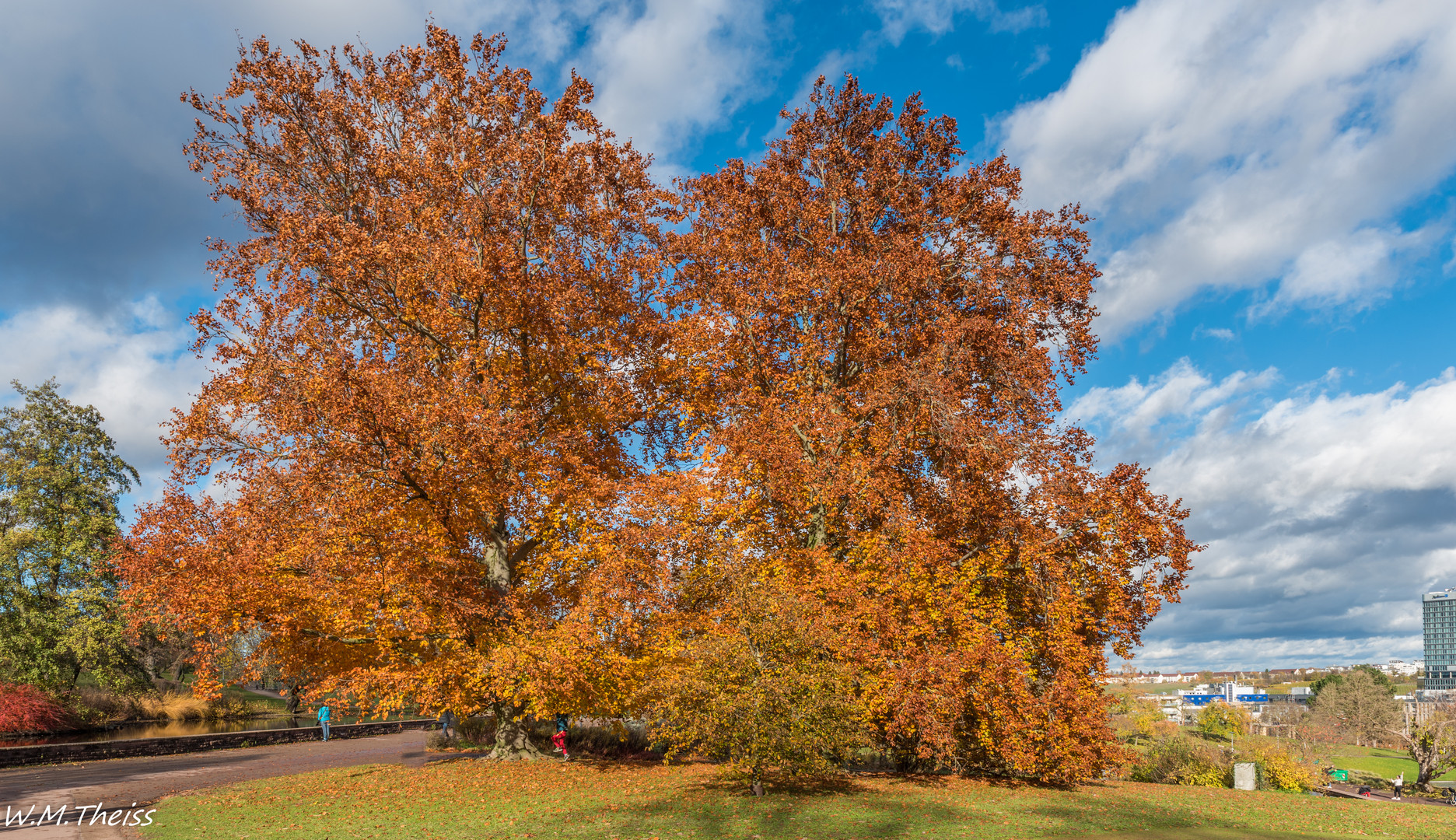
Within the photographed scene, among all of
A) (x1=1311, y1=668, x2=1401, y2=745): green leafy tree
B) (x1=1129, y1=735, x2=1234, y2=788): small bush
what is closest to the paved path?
(x1=1129, y1=735, x2=1234, y2=788): small bush

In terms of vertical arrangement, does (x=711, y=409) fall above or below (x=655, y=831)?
above

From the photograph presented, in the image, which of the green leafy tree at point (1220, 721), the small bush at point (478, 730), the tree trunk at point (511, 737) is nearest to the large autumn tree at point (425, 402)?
the tree trunk at point (511, 737)

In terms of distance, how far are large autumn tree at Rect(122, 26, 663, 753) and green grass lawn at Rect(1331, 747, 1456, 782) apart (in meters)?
68.0

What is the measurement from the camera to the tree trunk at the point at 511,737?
66.6 ft

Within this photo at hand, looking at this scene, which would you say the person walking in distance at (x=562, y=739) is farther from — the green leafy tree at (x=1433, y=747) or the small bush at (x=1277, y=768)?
the green leafy tree at (x=1433, y=747)

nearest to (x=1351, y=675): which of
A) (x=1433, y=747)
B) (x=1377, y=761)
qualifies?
(x=1377, y=761)

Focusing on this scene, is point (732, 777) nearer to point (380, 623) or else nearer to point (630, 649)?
point (630, 649)

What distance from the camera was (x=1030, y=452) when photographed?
738 inches

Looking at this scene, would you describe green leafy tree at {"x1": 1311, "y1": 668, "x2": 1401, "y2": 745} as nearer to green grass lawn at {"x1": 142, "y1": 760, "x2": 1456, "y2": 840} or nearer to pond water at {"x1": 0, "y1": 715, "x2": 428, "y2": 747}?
green grass lawn at {"x1": 142, "y1": 760, "x2": 1456, "y2": 840}

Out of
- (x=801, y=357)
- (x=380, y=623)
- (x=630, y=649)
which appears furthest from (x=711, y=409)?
(x=380, y=623)

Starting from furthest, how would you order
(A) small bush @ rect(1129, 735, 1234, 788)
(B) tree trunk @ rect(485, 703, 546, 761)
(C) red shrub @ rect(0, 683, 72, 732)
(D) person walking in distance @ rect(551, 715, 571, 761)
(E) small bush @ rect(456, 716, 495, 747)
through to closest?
(E) small bush @ rect(456, 716, 495, 747) < (A) small bush @ rect(1129, 735, 1234, 788) < (C) red shrub @ rect(0, 683, 72, 732) < (D) person walking in distance @ rect(551, 715, 571, 761) < (B) tree trunk @ rect(485, 703, 546, 761)

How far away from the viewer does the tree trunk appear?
20.3 meters

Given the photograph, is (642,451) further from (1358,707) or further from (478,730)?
(1358,707)

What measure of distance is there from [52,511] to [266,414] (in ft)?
86.3
